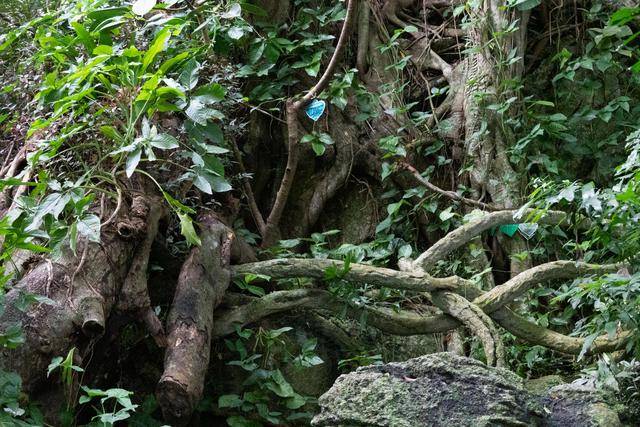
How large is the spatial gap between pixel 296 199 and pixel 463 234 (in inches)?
48.2

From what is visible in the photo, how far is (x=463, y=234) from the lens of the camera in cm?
426

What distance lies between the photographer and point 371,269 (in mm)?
3865

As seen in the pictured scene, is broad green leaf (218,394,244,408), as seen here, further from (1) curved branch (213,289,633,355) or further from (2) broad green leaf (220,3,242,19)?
(2) broad green leaf (220,3,242,19)

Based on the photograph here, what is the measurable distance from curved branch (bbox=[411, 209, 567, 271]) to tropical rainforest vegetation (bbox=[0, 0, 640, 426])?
16 mm

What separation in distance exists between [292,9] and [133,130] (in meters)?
2.25

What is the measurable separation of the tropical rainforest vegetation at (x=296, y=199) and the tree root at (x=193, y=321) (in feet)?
0.04

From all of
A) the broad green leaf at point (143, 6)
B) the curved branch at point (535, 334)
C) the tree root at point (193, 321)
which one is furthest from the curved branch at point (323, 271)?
the broad green leaf at point (143, 6)

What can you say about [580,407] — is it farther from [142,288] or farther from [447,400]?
[142,288]

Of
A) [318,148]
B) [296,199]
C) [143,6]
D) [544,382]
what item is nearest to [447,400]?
[544,382]

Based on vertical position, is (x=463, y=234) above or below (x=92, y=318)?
below

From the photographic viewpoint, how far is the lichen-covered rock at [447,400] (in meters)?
2.33

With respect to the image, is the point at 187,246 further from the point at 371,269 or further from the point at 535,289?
the point at 535,289

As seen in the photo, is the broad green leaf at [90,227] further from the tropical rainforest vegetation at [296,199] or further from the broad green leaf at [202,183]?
the broad green leaf at [202,183]

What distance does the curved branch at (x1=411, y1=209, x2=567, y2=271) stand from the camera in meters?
4.14
